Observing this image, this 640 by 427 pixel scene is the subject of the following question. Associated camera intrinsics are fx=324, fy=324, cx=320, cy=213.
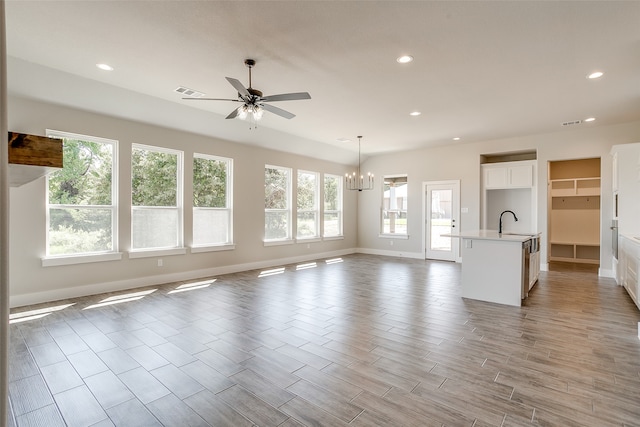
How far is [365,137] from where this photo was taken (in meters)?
7.58

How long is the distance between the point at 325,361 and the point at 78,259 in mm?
4239

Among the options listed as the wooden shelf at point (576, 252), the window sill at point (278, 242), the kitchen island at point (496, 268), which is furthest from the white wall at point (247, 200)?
the kitchen island at point (496, 268)

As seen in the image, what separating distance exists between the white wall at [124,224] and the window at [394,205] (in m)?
3.10

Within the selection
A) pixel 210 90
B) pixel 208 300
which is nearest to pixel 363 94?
pixel 210 90

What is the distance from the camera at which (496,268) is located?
4621mm

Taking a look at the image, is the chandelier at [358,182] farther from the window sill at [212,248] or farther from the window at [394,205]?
the window sill at [212,248]

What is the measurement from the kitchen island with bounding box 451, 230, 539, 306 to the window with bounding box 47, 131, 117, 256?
5627 mm

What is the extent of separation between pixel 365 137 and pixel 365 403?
6219 mm

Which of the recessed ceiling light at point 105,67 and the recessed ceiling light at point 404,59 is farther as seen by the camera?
the recessed ceiling light at point 105,67

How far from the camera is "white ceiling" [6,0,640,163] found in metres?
2.85

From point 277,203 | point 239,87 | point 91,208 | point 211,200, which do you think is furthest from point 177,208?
point 239,87

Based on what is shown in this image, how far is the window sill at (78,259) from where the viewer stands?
461 centimetres

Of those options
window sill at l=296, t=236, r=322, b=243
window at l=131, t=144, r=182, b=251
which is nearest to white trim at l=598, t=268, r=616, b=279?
window sill at l=296, t=236, r=322, b=243

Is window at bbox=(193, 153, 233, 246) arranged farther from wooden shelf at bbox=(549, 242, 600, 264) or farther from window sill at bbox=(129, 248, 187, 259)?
wooden shelf at bbox=(549, 242, 600, 264)
